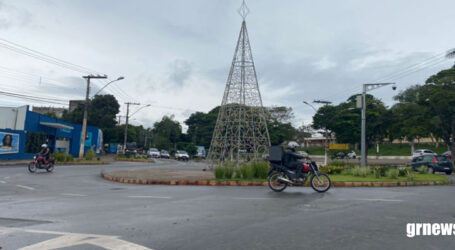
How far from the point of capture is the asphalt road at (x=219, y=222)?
449 centimetres

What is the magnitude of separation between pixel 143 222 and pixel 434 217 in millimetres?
5395

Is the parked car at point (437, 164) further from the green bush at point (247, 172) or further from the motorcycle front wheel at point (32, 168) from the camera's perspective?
the motorcycle front wheel at point (32, 168)

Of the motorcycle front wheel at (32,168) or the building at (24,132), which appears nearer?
the motorcycle front wheel at (32,168)

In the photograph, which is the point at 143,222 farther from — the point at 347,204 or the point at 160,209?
the point at 347,204

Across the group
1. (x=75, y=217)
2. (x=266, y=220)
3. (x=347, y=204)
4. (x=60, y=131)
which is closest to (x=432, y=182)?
(x=347, y=204)

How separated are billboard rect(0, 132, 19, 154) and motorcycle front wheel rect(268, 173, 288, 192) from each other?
96.5ft

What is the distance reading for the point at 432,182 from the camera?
14.5m

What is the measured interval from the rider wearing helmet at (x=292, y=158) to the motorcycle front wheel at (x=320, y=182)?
575 mm

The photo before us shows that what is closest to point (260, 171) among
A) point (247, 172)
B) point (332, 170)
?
point (247, 172)

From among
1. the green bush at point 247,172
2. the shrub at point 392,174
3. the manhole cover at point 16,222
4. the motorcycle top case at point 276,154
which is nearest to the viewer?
the manhole cover at point 16,222

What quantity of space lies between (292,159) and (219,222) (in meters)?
5.70
